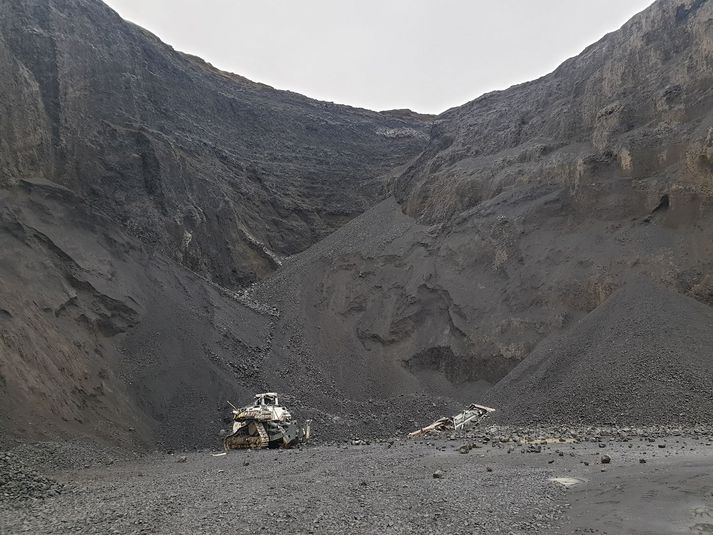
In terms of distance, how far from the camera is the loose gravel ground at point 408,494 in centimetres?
711

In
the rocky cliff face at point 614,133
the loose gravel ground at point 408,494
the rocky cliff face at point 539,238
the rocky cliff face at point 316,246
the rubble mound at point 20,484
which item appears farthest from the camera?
the rocky cliff face at point 614,133

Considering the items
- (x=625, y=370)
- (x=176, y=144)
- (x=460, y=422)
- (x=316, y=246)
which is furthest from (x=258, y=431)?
(x=176, y=144)

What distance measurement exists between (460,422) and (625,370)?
5.68m

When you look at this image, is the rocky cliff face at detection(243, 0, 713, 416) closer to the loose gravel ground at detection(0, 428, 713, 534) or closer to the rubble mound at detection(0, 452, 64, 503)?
the loose gravel ground at detection(0, 428, 713, 534)

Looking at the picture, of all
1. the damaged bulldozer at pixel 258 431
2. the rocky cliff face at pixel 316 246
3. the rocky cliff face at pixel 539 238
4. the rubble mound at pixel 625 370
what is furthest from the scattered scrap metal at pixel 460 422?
the rocky cliff face at pixel 539 238

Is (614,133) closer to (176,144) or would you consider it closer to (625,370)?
(625,370)

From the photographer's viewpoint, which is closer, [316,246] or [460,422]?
[460,422]

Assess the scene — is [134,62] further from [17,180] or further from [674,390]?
[674,390]

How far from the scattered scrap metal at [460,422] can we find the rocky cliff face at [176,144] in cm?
1819

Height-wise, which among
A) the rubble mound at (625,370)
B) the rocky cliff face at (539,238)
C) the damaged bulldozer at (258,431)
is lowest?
the damaged bulldozer at (258,431)

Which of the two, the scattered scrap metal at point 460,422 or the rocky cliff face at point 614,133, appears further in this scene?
the rocky cliff face at point 614,133

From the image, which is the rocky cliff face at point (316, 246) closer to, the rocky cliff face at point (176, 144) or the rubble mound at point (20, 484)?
the rocky cliff face at point (176, 144)

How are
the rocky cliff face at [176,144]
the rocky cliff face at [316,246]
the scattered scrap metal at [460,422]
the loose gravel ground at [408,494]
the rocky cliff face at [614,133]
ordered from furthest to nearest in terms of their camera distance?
1. the rocky cliff face at [176,144]
2. the rocky cliff face at [614,133]
3. the rocky cliff face at [316,246]
4. the scattered scrap metal at [460,422]
5. the loose gravel ground at [408,494]

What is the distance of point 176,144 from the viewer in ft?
126
